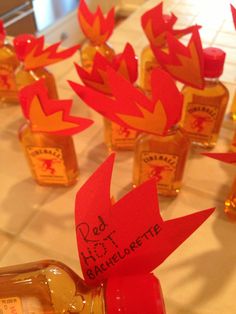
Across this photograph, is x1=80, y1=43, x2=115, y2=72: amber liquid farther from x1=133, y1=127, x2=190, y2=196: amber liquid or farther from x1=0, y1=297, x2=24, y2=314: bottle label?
x1=0, y1=297, x2=24, y2=314: bottle label

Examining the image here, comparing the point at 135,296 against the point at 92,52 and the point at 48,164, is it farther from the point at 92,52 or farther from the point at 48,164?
the point at 92,52

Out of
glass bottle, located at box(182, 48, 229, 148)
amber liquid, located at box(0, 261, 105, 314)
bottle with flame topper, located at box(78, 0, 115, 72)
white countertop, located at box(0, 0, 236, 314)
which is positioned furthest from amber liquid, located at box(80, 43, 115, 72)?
amber liquid, located at box(0, 261, 105, 314)

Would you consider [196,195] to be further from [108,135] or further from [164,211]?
[108,135]

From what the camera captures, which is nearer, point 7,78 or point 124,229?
point 124,229

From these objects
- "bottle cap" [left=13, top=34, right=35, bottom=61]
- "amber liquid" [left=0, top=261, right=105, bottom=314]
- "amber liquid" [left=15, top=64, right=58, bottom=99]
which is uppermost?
"bottle cap" [left=13, top=34, right=35, bottom=61]

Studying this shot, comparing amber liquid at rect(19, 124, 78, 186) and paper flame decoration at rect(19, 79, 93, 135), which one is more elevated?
paper flame decoration at rect(19, 79, 93, 135)

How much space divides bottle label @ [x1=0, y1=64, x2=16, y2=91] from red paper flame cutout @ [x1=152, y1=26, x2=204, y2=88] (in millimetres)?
313

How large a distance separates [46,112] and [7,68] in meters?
0.29

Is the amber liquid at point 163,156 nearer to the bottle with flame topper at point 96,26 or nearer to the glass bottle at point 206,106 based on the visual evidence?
the glass bottle at point 206,106

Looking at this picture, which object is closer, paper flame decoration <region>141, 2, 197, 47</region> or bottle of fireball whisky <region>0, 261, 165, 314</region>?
bottle of fireball whisky <region>0, 261, 165, 314</region>

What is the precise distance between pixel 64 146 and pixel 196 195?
21 centimetres

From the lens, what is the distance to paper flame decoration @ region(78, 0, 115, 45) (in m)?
0.61

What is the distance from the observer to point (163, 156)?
43 cm

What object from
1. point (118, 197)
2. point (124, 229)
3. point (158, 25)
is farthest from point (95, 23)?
point (124, 229)
